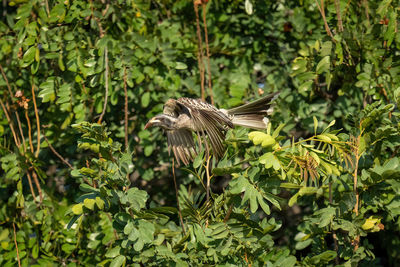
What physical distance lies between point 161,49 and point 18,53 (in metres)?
0.82

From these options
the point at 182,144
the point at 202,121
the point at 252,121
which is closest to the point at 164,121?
the point at 182,144

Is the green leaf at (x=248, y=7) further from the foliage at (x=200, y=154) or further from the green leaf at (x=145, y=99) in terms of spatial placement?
the green leaf at (x=145, y=99)

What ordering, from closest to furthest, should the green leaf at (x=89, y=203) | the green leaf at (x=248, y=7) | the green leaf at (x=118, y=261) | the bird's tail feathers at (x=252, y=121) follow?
the green leaf at (x=89, y=203), the green leaf at (x=118, y=261), the bird's tail feathers at (x=252, y=121), the green leaf at (x=248, y=7)

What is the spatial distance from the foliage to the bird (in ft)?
0.30

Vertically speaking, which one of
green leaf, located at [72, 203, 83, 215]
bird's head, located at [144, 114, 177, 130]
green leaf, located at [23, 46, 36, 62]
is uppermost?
green leaf, located at [23, 46, 36, 62]

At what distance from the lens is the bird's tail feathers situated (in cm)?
271

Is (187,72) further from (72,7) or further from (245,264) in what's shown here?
(245,264)

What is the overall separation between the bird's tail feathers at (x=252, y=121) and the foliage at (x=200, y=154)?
0.08 metres

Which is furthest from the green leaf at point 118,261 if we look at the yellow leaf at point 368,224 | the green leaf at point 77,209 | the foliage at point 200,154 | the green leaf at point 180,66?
the green leaf at point 180,66

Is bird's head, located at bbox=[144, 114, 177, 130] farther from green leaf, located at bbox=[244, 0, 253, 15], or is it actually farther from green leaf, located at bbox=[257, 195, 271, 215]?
green leaf, located at bbox=[244, 0, 253, 15]

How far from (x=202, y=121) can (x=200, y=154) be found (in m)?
0.17

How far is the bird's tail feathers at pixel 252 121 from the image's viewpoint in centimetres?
271

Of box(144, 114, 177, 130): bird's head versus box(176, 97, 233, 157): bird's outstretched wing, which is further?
box(144, 114, 177, 130): bird's head

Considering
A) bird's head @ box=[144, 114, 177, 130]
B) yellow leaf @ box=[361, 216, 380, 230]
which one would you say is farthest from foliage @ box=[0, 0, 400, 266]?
bird's head @ box=[144, 114, 177, 130]
